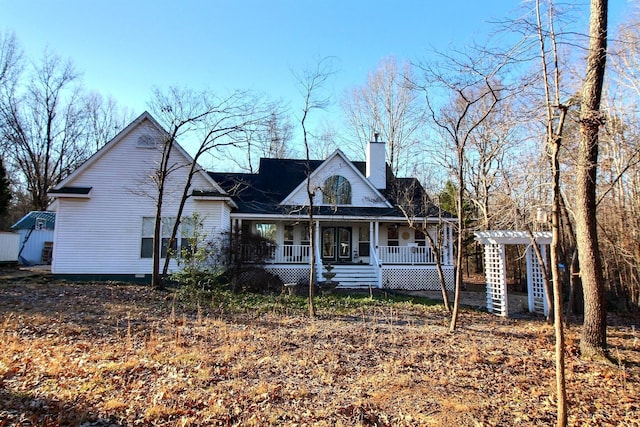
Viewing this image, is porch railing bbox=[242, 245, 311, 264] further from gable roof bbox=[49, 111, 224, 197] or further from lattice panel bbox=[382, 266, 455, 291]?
lattice panel bbox=[382, 266, 455, 291]

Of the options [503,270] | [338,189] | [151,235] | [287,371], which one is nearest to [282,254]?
[338,189]

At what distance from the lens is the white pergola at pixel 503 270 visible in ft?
34.8

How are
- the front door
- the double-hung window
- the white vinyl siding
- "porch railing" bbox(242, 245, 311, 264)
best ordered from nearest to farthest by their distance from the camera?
the white vinyl siding, the double-hung window, "porch railing" bbox(242, 245, 311, 264), the front door

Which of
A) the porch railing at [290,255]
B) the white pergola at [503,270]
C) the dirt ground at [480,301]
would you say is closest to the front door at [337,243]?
the porch railing at [290,255]

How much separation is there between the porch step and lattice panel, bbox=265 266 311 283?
0.83 metres

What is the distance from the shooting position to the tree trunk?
6.20 metres

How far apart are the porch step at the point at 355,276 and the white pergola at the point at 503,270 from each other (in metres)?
5.19

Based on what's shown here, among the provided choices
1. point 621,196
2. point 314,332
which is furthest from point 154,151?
point 621,196

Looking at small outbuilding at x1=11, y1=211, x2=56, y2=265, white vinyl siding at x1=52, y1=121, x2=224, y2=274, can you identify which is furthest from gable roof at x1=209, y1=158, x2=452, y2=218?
small outbuilding at x1=11, y1=211, x2=56, y2=265

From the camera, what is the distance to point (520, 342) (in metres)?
7.51

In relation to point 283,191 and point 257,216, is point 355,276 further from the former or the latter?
point 283,191

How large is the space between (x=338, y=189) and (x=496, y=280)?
841cm

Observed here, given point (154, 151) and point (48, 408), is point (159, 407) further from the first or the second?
point (154, 151)

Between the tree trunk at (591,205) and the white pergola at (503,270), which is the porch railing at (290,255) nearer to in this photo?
the white pergola at (503,270)
